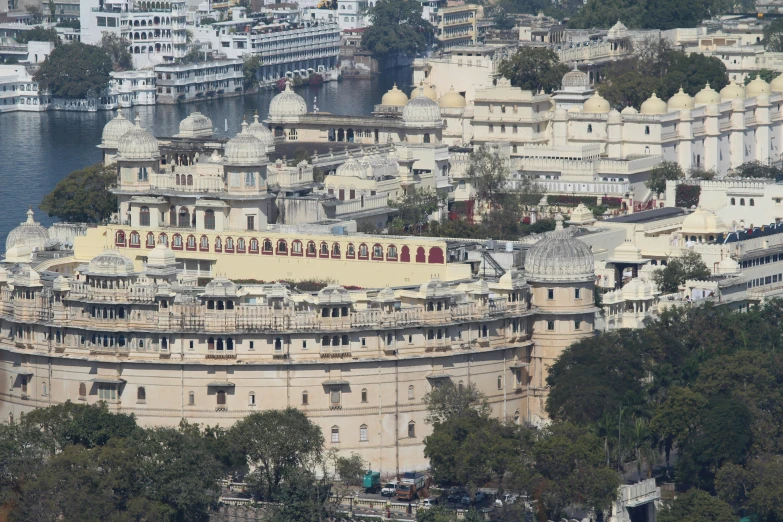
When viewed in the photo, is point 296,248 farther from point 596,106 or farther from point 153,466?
point 596,106

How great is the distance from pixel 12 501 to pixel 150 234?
30.5 meters

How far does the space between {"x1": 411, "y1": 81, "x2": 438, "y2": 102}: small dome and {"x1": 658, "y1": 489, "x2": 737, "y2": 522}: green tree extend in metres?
61.1

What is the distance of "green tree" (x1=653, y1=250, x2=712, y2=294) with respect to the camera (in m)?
118

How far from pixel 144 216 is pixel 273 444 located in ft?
99.4

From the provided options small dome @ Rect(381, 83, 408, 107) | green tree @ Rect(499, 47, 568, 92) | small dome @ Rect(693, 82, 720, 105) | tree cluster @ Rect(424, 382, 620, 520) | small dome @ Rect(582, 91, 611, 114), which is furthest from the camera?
green tree @ Rect(499, 47, 568, 92)

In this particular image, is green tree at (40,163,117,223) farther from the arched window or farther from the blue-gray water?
the arched window

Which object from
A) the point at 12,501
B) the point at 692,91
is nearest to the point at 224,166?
the point at 12,501

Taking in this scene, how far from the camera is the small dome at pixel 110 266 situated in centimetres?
10575

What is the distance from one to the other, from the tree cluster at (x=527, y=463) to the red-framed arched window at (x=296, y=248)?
70.9ft

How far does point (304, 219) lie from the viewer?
12688 cm

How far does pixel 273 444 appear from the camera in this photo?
99.9 metres

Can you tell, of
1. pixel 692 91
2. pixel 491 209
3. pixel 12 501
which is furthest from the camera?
pixel 692 91

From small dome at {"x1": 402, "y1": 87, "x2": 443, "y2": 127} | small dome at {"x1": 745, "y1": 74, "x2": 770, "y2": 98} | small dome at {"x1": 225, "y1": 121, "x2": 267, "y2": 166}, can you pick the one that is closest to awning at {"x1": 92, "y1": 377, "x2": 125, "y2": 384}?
small dome at {"x1": 225, "y1": 121, "x2": 267, "y2": 166}

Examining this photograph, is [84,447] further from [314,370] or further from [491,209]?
[491,209]
